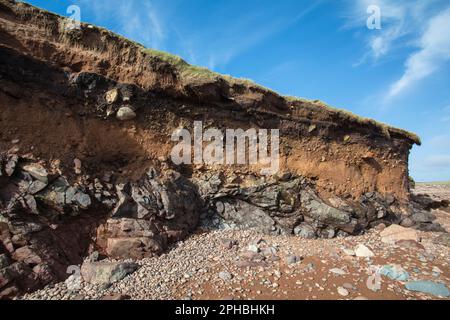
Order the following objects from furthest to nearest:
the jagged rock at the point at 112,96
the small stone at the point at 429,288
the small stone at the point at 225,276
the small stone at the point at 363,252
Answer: the jagged rock at the point at 112,96
the small stone at the point at 363,252
the small stone at the point at 225,276
the small stone at the point at 429,288

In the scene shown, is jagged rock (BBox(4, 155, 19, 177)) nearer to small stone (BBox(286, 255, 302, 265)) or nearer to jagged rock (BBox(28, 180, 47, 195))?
jagged rock (BBox(28, 180, 47, 195))

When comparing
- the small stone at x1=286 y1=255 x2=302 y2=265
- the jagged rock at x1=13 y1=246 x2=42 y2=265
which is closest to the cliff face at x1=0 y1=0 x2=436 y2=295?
the jagged rock at x1=13 y1=246 x2=42 y2=265

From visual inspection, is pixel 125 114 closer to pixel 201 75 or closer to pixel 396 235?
pixel 201 75

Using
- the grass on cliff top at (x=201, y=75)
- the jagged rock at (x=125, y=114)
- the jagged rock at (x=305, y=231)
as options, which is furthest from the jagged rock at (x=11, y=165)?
the jagged rock at (x=305, y=231)

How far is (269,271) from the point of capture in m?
6.52

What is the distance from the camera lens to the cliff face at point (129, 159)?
6242 millimetres

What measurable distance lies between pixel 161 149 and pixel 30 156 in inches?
138

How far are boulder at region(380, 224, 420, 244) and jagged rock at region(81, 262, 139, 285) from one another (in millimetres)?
8522

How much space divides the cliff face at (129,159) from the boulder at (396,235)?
728mm

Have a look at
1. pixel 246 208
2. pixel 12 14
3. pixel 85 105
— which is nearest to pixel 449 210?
pixel 246 208

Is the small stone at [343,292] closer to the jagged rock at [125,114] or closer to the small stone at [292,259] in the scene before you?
the small stone at [292,259]

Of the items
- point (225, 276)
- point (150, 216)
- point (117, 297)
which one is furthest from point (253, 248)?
point (117, 297)

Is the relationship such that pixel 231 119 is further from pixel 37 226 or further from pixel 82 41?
pixel 37 226

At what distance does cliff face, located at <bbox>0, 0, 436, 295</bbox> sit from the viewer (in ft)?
20.5
